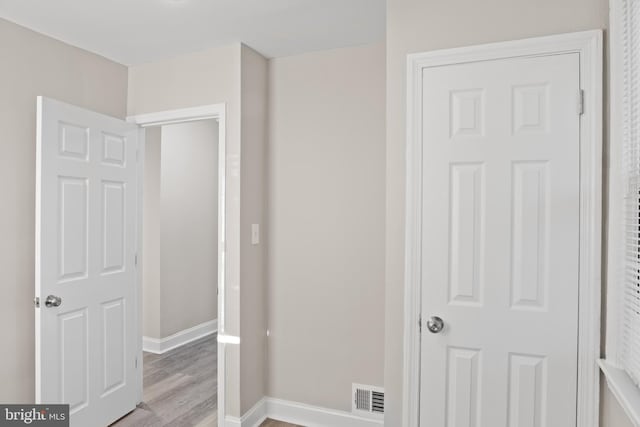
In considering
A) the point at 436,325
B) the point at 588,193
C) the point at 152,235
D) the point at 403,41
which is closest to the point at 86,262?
the point at 152,235

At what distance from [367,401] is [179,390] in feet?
5.13

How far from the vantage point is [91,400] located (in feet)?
8.23

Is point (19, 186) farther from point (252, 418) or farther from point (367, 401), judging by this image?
point (367, 401)

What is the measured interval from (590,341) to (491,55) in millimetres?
1207

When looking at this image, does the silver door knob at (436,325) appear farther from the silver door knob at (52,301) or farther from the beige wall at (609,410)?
the silver door knob at (52,301)

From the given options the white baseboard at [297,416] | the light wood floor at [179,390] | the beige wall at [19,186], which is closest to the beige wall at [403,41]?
the white baseboard at [297,416]

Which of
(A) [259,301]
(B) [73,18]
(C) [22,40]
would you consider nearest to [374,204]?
(A) [259,301]

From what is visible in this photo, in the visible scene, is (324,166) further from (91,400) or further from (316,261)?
(91,400)

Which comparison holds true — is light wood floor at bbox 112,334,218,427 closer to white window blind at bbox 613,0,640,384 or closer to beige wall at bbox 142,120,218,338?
beige wall at bbox 142,120,218,338

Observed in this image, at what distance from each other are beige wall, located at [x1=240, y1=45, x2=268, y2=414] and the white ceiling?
252 mm

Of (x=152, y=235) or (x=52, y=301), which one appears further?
(x=152, y=235)

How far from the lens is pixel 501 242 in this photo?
1.67 m

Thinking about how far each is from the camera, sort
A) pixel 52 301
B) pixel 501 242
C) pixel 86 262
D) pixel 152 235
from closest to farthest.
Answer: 1. pixel 501 242
2. pixel 52 301
3. pixel 86 262
4. pixel 152 235

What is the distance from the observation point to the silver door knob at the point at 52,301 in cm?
222
